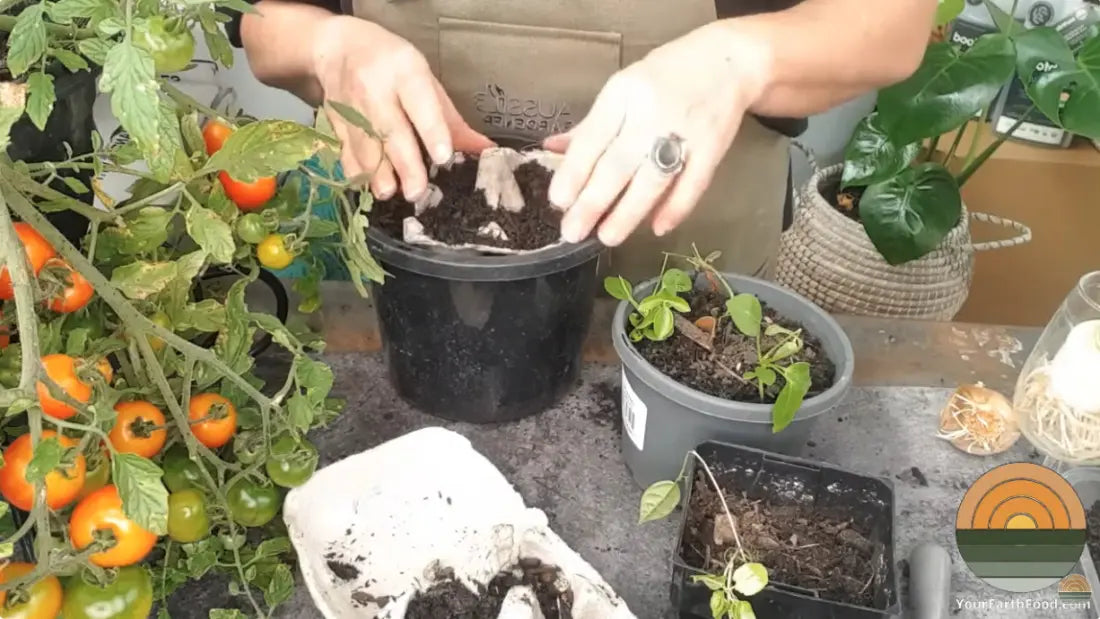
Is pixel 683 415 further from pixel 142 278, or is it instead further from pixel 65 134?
pixel 65 134

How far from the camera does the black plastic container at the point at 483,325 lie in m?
0.69

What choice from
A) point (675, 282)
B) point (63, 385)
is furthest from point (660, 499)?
point (63, 385)

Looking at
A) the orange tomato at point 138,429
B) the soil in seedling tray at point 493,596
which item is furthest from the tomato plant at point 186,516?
the soil in seedling tray at point 493,596

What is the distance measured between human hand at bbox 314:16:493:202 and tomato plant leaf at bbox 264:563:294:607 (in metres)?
0.29

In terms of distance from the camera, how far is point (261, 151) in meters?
0.53

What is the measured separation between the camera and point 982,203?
1688 millimetres

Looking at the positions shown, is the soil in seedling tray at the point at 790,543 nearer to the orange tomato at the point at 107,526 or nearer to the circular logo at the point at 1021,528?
the circular logo at the point at 1021,528

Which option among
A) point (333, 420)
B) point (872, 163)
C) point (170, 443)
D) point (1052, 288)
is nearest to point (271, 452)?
point (170, 443)

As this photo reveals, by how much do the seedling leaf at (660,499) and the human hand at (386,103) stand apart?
288mm

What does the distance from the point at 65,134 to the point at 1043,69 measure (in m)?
1.14

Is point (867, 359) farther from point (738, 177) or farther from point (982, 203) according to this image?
point (982, 203)

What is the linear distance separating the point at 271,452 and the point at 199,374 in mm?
72

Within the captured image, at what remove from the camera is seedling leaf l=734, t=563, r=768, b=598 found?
1.89 feet

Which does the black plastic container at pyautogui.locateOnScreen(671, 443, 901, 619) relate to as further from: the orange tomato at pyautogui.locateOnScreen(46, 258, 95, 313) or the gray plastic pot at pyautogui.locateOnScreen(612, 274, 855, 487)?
the orange tomato at pyautogui.locateOnScreen(46, 258, 95, 313)
